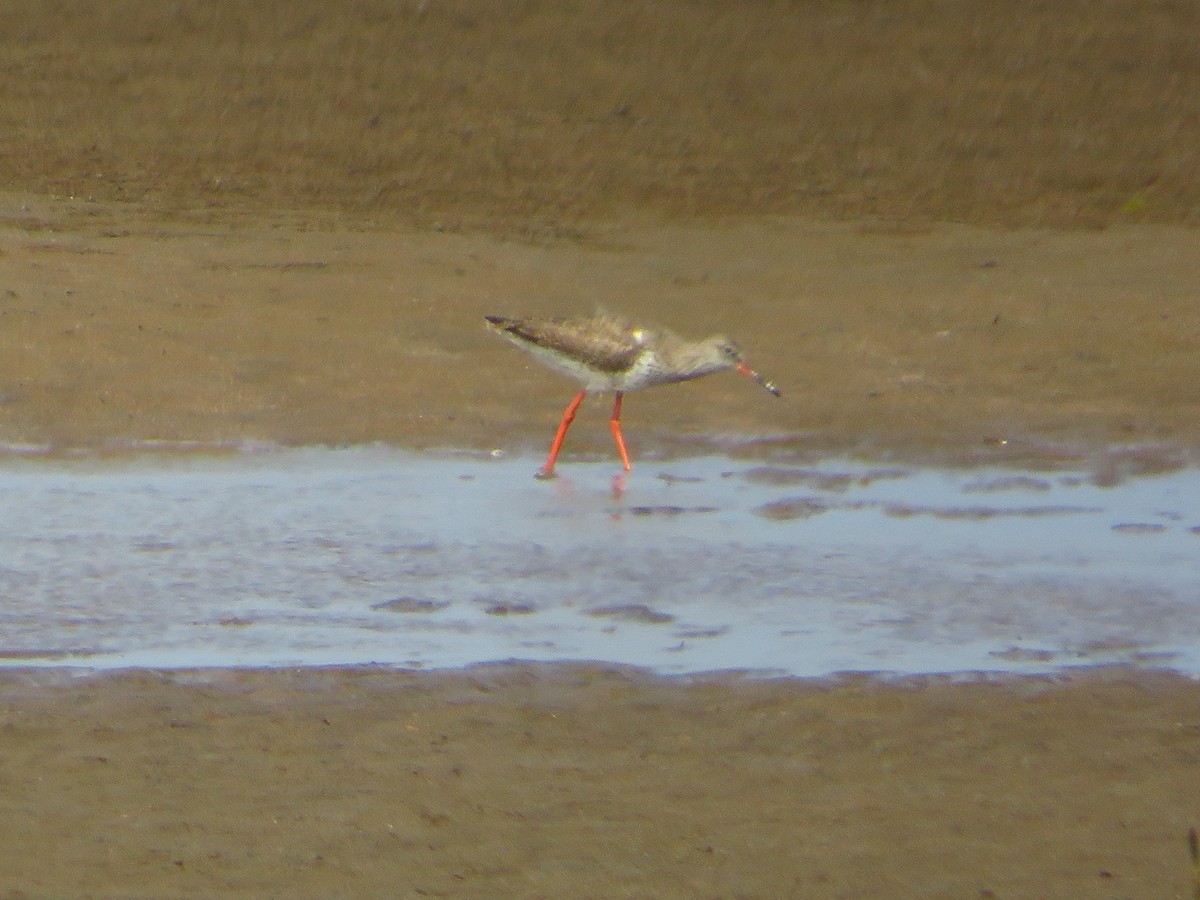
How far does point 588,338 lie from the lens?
31.1ft

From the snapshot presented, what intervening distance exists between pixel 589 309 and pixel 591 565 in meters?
4.81

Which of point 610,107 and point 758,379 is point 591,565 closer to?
point 758,379

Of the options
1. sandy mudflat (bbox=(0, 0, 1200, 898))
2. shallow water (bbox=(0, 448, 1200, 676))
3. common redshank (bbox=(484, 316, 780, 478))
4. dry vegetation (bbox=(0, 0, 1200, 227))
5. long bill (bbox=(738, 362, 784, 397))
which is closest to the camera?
sandy mudflat (bbox=(0, 0, 1200, 898))

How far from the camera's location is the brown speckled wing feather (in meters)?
9.41

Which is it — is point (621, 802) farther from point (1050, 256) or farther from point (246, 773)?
point (1050, 256)

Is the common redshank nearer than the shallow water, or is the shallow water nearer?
the shallow water

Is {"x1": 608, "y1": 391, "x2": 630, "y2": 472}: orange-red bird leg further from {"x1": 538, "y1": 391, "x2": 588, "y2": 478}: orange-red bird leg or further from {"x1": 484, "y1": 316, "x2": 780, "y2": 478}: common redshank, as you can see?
{"x1": 538, "y1": 391, "x2": 588, "y2": 478}: orange-red bird leg

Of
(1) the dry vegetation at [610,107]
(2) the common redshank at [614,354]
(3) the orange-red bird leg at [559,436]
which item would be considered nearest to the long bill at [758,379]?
(2) the common redshank at [614,354]

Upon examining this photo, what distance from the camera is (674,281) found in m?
12.8

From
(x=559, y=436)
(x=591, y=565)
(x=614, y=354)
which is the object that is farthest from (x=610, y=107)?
(x=591, y=565)

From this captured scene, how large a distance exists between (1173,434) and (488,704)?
16.5 ft

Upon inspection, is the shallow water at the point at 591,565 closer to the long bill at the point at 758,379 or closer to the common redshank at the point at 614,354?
the common redshank at the point at 614,354

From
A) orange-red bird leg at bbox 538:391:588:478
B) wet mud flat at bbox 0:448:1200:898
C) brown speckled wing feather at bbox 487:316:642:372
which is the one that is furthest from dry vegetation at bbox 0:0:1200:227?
wet mud flat at bbox 0:448:1200:898

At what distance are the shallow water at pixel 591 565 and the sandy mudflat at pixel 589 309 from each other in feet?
1.25
